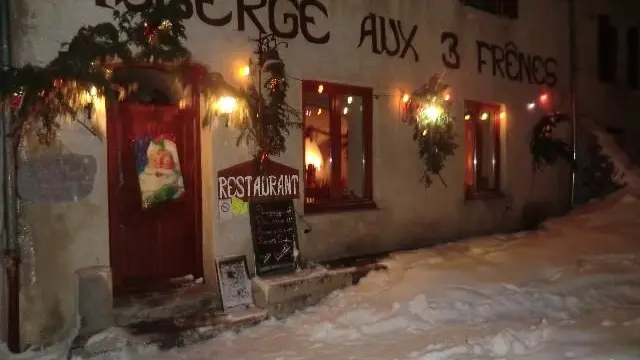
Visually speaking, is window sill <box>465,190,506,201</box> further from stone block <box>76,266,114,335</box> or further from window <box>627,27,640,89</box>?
window <box>627,27,640,89</box>

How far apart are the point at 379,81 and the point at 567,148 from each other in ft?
18.1

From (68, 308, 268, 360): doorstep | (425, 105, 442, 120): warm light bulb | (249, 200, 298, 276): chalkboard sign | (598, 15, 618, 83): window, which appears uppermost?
(598, 15, 618, 83): window

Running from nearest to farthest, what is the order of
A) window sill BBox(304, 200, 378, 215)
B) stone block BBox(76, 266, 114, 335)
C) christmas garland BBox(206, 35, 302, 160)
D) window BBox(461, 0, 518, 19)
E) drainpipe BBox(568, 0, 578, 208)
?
stone block BBox(76, 266, 114, 335) → christmas garland BBox(206, 35, 302, 160) → window sill BBox(304, 200, 378, 215) → window BBox(461, 0, 518, 19) → drainpipe BBox(568, 0, 578, 208)

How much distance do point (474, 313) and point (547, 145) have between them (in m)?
6.66

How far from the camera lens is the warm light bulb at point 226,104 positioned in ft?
22.3

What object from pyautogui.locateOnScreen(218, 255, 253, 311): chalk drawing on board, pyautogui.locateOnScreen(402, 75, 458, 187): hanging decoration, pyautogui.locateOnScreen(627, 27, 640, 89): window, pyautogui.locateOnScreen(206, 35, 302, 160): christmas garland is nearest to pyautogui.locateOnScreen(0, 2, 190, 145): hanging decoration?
pyautogui.locateOnScreen(206, 35, 302, 160): christmas garland

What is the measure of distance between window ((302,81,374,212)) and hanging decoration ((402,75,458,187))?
0.89 metres

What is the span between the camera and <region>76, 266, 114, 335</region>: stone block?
5.66 m

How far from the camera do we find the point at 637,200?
1139 cm

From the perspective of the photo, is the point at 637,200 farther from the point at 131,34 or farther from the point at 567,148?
the point at 131,34

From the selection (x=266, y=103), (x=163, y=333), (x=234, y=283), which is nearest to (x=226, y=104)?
(x=266, y=103)

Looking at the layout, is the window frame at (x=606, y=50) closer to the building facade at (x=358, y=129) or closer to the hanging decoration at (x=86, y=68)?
the building facade at (x=358, y=129)

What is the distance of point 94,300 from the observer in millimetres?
5723

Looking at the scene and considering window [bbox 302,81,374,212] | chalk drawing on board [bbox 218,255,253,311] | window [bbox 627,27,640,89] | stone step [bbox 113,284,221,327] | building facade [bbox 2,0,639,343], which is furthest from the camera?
window [bbox 627,27,640,89]
